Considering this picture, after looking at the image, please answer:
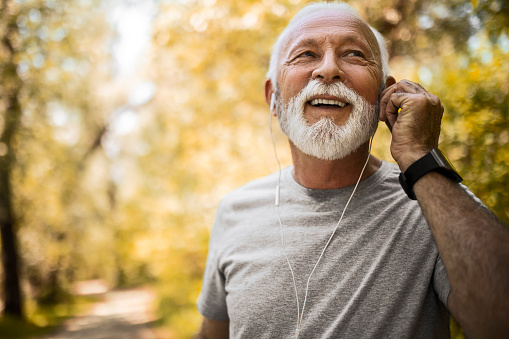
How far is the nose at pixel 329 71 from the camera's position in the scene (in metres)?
1.58

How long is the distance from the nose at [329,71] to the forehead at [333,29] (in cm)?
12

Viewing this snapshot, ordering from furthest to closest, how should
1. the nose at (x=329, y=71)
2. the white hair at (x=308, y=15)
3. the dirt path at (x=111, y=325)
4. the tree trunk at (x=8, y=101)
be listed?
the dirt path at (x=111, y=325), the tree trunk at (x=8, y=101), the white hair at (x=308, y=15), the nose at (x=329, y=71)

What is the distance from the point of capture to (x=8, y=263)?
1366cm

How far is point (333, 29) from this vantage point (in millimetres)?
1708

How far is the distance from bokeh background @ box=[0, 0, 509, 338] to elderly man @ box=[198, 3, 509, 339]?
2.75 feet

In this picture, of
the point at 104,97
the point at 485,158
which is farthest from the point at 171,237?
the point at 485,158

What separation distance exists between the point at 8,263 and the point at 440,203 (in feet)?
51.2

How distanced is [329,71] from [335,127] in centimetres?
22

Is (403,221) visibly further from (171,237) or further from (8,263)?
(8,263)

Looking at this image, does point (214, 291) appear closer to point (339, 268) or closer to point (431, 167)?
point (339, 268)

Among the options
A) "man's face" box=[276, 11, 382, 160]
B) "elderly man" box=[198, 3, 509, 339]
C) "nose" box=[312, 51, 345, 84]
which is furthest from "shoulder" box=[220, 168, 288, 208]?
"nose" box=[312, 51, 345, 84]

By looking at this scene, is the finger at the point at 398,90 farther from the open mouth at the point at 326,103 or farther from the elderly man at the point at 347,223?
the open mouth at the point at 326,103

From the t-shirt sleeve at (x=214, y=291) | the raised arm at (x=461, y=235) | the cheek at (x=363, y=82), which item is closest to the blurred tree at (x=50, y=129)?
the t-shirt sleeve at (x=214, y=291)

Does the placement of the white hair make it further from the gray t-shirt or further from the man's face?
the gray t-shirt
